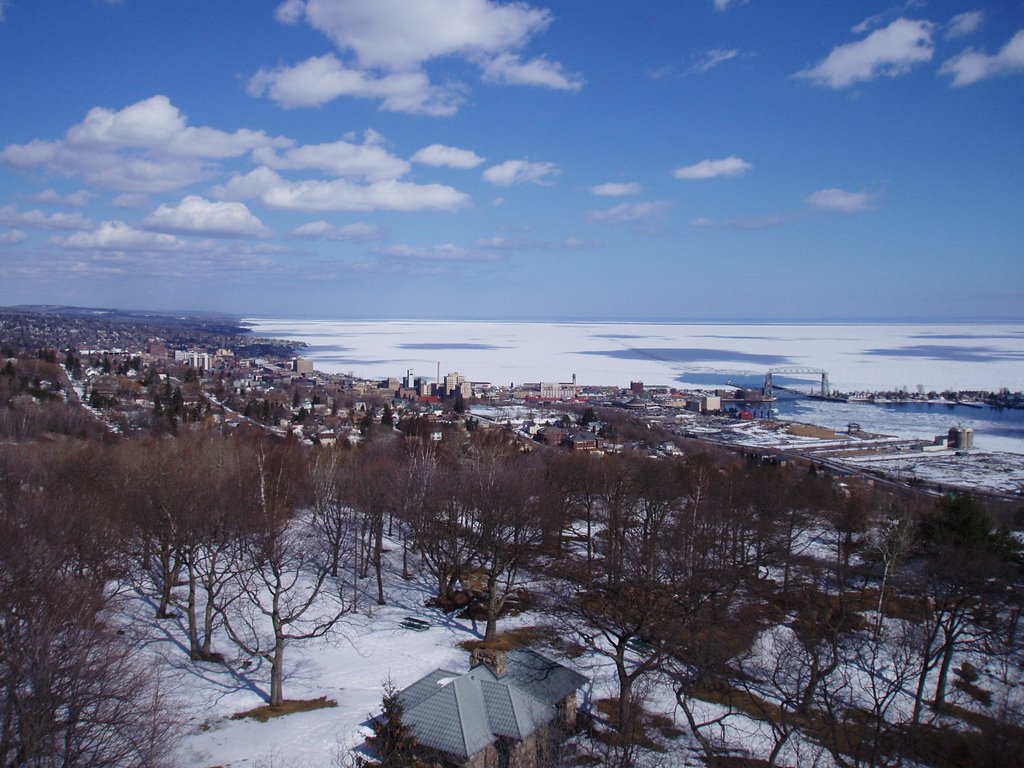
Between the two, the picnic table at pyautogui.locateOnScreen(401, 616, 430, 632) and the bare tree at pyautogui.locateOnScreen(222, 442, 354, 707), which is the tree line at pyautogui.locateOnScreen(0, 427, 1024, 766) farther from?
the picnic table at pyautogui.locateOnScreen(401, 616, 430, 632)

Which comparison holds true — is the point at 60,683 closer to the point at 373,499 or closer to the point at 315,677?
the point at 315,677

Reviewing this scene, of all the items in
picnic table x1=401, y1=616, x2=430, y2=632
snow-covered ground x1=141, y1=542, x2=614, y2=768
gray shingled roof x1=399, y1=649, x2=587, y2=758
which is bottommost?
picnic table x1=401, y1=616, x2=430, y2=632

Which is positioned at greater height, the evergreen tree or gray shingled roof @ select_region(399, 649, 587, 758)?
the evergreen tree

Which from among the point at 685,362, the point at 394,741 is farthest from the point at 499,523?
the point at 685,362

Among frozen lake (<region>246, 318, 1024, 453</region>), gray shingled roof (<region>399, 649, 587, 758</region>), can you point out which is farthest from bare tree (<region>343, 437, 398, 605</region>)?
frozen lake (<region>246, 318, 1024, 453</region>)

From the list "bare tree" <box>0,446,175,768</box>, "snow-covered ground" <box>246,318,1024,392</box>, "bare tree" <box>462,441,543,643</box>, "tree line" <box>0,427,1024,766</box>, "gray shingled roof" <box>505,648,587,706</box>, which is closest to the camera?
"bare tree" <box>0,446,175,768</box>

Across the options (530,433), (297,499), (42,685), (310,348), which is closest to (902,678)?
(42,685)

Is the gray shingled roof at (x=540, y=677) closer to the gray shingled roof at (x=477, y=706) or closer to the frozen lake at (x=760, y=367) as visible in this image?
the gray shingled roof at (x=477, y=706)

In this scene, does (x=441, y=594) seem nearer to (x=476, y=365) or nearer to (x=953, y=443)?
(x=953, y=443)
